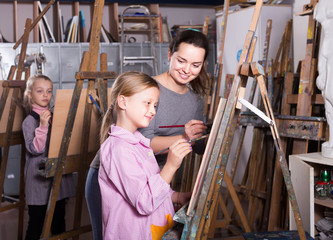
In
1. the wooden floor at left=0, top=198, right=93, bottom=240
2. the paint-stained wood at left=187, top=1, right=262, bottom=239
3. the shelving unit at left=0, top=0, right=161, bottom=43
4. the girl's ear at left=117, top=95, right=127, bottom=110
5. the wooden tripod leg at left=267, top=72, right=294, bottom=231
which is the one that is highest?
the shelving unit at left=0, top=0, right=161, bottom=43

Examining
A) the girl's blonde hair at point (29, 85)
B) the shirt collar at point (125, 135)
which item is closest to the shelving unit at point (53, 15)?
the girl's blonde hair at point (29, 85)

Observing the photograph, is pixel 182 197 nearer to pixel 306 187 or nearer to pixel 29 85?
pixel 306 187

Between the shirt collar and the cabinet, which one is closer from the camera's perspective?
the shirt collar

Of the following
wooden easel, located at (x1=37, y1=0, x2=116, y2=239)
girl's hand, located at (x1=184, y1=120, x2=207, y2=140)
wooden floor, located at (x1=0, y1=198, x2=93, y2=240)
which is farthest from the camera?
wooden floor, located at (x1=0, y1=198, x2=93, y2=240)

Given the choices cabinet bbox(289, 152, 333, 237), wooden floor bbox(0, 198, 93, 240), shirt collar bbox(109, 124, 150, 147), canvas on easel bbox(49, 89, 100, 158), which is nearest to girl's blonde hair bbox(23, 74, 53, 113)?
canvas on easel bbox(49, 89, 100, 158)

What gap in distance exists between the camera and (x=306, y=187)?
7.07 ft

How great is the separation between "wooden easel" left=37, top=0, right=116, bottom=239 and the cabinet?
1.14 m

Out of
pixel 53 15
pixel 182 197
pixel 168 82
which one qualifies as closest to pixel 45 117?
pixel 168 82

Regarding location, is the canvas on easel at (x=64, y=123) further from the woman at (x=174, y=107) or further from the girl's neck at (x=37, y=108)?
the woman at (x=174, y=107)

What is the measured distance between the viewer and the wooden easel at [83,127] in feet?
7.62

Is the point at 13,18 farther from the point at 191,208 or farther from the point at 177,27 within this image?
the point at 191,208

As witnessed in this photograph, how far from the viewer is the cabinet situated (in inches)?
82.8

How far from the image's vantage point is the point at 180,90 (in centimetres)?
195

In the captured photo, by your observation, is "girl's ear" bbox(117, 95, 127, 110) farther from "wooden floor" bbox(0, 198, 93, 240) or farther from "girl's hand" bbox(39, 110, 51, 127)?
"wooden floor" bbox(0, 198, 93, 240)
